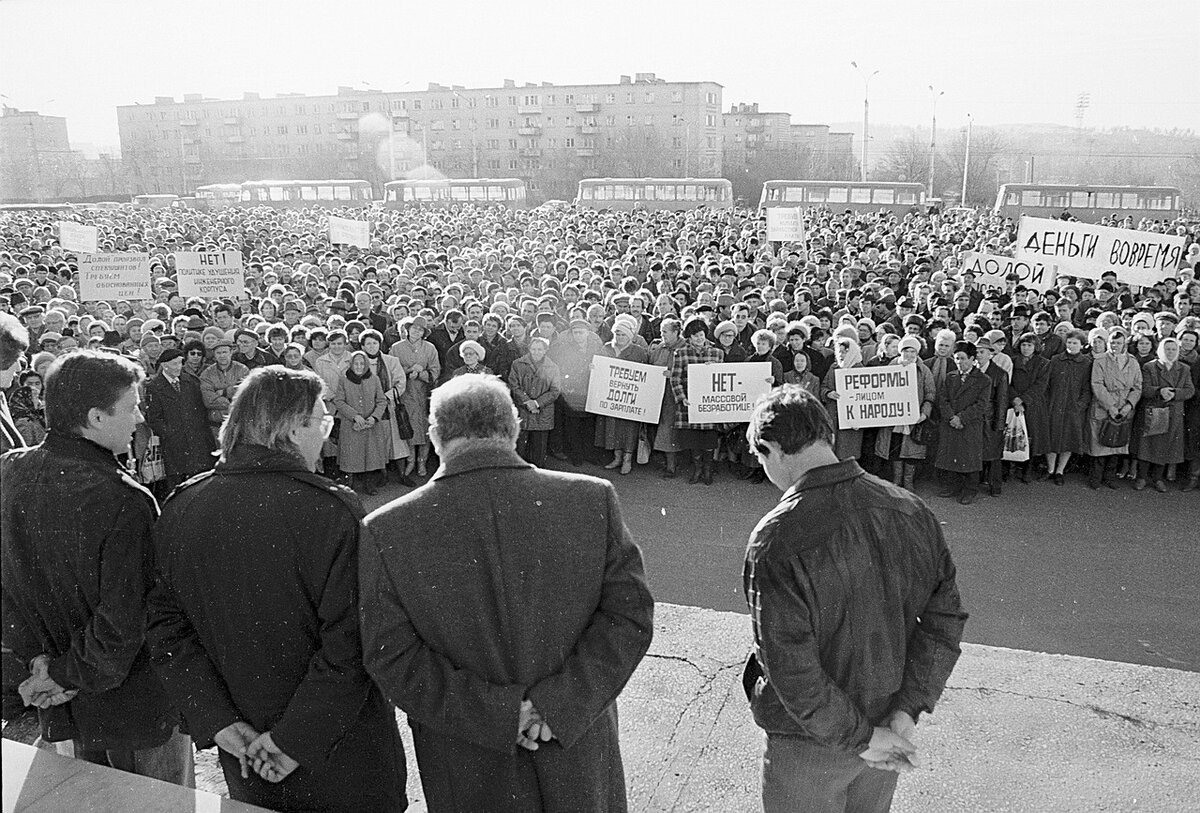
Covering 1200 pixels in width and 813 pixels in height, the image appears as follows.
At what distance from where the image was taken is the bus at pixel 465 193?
1791 inches

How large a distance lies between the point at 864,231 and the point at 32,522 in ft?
89.1

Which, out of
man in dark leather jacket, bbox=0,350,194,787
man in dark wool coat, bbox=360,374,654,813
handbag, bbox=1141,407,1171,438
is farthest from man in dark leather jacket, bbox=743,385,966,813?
handbag, bbox=1141,407,1171,438

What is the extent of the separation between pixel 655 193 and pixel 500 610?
41.8 m

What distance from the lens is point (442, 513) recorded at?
7.46 ft

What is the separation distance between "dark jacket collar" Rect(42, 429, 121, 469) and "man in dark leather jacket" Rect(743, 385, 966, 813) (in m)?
1.78

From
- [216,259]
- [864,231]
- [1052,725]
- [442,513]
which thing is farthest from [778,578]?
[864,231]

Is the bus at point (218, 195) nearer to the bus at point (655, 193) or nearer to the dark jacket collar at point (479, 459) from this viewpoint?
the bus at point (655, 193)

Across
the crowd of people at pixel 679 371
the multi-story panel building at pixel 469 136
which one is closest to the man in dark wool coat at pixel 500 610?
the crowd of people at pixel 679 371

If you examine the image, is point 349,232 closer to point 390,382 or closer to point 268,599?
point 390,382

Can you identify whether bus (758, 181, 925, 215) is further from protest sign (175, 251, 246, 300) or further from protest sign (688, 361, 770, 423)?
protest sign (688, 361, 770, 423)

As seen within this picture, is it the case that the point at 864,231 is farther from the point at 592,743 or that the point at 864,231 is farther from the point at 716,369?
the point at 592,743

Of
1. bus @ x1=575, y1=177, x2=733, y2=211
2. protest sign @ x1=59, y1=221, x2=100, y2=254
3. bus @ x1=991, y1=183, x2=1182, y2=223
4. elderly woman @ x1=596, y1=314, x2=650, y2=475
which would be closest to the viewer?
elderly woman @ x1=596, y1=314, x2=650, y2=475

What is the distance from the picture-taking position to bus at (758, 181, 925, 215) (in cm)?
3912

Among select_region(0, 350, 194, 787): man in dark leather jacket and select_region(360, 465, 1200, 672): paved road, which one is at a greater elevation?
select_region(0, 350, 194, 787): man in dark leather jacket
